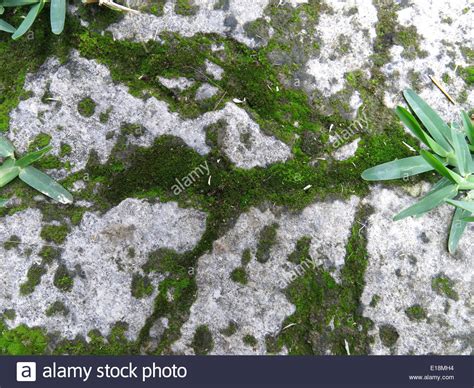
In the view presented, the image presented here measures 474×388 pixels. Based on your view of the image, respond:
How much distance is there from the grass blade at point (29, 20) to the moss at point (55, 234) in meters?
0.91

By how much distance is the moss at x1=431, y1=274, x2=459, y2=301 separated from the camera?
2.02 metres

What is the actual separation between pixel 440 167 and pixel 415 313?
26.2 inches

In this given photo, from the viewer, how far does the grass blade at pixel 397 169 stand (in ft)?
6.61

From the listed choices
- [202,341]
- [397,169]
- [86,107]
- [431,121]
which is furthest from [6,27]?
[431,121]

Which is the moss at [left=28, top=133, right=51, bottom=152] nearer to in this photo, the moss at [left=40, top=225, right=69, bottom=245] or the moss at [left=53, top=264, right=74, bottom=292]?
the moss at [left=40, top=225, right=69, bottom=245]

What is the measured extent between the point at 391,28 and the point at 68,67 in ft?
5.32

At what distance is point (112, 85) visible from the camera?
83.8 inches

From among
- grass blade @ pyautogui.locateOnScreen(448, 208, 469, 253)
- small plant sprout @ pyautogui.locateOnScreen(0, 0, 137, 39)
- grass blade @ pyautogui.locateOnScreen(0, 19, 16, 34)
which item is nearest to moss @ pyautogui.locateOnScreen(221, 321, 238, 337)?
grass blade @ pyautogui.locateOnScreen(448, 208, 469, 253)

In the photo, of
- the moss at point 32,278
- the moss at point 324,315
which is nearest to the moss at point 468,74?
the moss at point 324,315

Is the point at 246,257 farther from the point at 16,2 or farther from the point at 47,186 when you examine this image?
the point at 16,2

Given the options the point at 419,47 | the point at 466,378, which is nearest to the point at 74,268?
the point at 466,378

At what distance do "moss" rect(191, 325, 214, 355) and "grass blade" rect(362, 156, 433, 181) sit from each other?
98 cm

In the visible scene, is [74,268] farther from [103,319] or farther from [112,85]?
[112,85]

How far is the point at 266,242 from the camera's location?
199cm
